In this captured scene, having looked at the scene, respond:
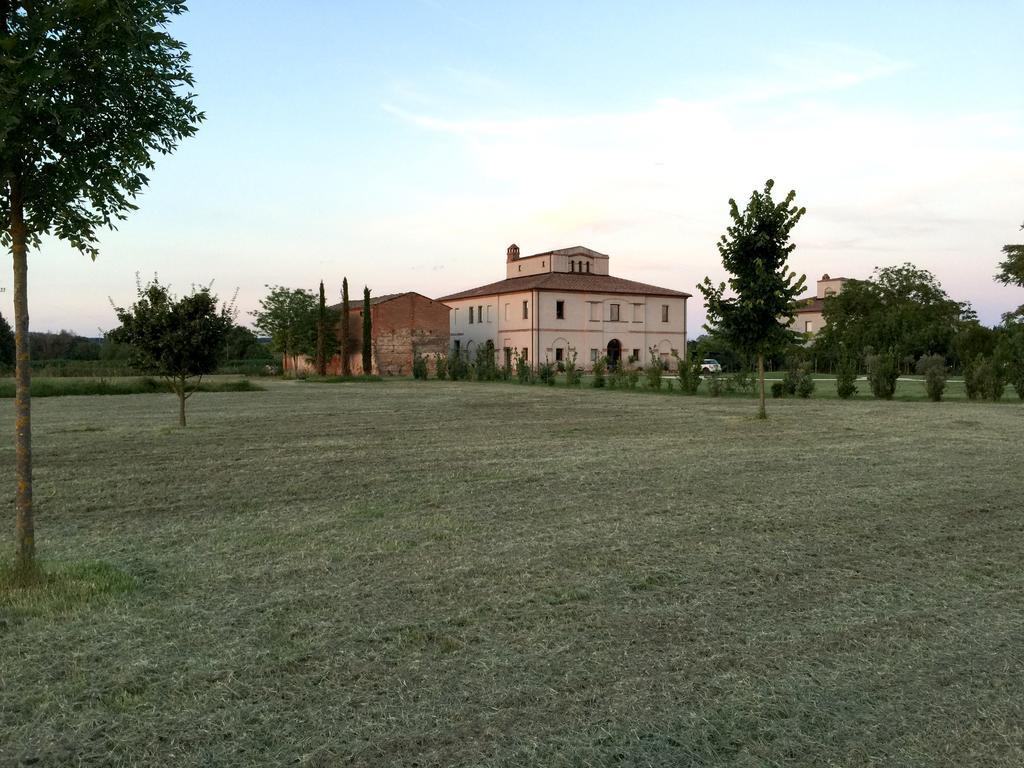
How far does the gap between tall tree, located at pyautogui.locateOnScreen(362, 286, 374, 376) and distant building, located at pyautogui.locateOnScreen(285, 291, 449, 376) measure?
94 centimetres

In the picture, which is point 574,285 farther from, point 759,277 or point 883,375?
point 759,277

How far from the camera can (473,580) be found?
570 centimetres

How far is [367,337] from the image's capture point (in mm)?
55562

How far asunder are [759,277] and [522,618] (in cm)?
1486

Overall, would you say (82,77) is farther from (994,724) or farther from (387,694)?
(994,724)

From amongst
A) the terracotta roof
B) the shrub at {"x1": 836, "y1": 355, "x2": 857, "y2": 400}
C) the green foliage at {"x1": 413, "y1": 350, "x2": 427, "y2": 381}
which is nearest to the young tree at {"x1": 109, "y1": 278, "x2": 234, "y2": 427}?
the shrub at {"x1": 836, "y1": 355, "x2": 857, "y2": 400}

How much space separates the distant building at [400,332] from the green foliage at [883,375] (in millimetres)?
34494

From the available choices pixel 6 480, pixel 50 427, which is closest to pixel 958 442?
pixel 6 480

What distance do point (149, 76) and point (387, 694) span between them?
14.8ft

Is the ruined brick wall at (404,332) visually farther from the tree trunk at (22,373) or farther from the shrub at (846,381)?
the tree trunk at (22,373)

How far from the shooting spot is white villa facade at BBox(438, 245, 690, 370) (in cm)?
6000

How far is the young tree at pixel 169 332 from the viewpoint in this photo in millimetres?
16688

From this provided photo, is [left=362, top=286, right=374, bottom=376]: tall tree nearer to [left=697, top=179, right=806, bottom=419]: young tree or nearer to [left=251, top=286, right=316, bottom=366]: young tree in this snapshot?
[left=251, top=286, right=316, bottom=366]: young tree

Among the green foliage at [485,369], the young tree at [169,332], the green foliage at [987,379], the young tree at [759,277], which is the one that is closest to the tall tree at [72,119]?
the young tree at [169,332]
